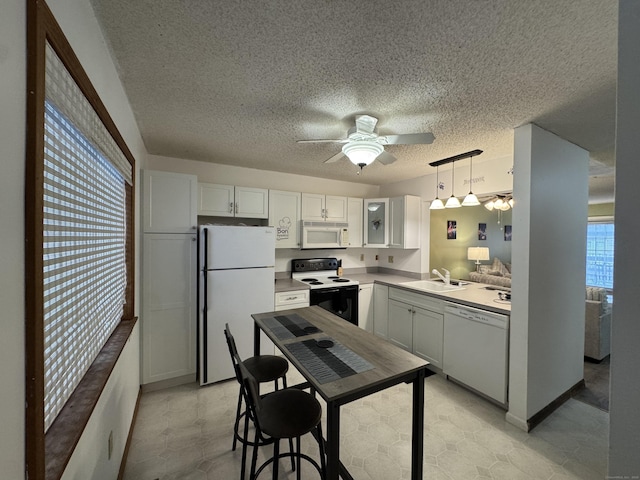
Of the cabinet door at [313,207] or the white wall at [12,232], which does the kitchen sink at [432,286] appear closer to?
the cabinet door at [313,207]

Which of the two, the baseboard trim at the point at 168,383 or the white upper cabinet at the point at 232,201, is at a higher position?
the white upper cabinet at the point at 232,201

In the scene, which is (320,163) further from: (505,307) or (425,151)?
(505,307)

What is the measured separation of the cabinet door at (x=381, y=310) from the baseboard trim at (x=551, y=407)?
1641 millimetres

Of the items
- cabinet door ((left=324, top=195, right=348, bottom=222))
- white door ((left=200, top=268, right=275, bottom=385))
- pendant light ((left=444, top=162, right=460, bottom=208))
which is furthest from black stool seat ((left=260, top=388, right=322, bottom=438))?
cabinet door ((left=324, top=195, right=348, bottom=222))

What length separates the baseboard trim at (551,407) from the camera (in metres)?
2.11

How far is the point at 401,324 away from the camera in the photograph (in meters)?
3.34

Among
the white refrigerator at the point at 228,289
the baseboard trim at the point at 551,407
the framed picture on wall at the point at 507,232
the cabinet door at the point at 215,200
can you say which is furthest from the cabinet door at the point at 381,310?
the framed picture on wall at the point at 507,232

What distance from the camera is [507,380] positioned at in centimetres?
225

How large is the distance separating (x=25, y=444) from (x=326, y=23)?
1.64 m

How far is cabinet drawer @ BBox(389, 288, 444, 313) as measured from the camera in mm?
2861

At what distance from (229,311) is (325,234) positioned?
5.45 feet

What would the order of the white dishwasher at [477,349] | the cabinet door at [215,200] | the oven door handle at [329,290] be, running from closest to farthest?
the white dishwasher at [477,349] < the cabinet door at [215,200] < the oven door handle at [329,290]

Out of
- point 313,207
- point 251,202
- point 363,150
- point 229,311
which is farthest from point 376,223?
point 229,311

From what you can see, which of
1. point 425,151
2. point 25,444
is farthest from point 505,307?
point 25,444
